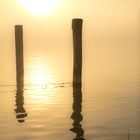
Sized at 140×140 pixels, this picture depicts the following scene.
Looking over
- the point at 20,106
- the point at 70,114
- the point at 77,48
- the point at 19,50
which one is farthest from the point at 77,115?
the point at 19,50

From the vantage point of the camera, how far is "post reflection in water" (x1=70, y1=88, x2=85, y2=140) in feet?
34.7

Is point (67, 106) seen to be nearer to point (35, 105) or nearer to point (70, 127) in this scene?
point (35, 105)

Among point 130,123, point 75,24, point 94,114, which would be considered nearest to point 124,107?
point 94,114

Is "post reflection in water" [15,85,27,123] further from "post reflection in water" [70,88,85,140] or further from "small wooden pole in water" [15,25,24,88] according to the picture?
"post reflection in water" [70,88,85,140]

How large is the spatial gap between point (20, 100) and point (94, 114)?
4640 millimetres

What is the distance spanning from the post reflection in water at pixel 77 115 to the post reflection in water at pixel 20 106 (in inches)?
58.8

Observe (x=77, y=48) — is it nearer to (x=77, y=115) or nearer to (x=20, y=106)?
(x=20, y=106)

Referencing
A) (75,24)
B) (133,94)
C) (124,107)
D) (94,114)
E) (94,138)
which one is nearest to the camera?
(94,138)

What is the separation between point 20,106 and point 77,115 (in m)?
2.96

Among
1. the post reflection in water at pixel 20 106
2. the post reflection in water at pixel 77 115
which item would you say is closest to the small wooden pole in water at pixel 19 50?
the post reflection in water at pixel 20 106

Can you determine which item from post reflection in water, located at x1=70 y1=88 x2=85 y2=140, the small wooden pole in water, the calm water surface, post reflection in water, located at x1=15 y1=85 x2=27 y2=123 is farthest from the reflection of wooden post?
the small wooden pole in water

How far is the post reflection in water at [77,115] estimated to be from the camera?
34.7 ft

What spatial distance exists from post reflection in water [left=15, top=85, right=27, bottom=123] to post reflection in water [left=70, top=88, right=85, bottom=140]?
1.49 metres

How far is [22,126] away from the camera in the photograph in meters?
11.4
